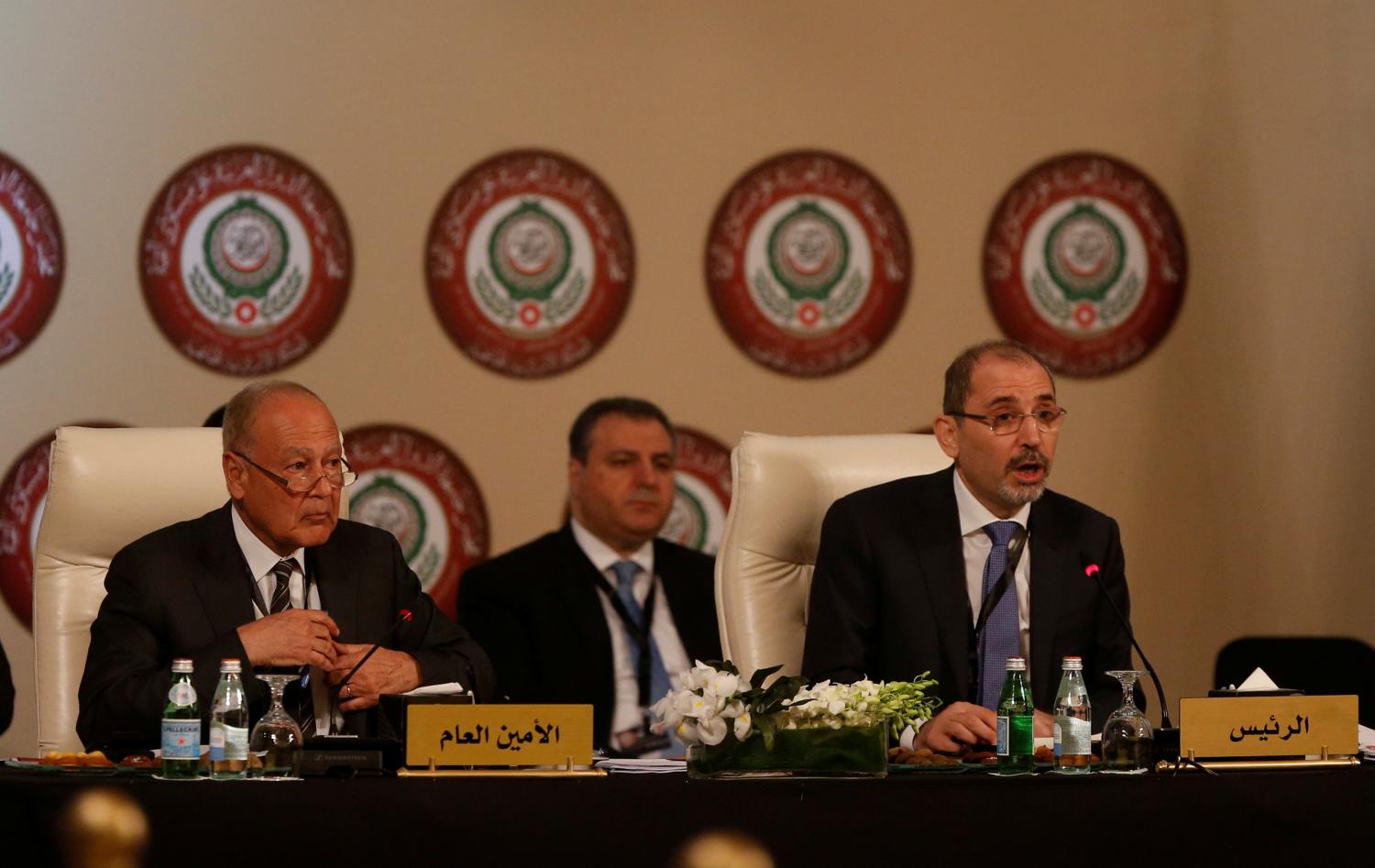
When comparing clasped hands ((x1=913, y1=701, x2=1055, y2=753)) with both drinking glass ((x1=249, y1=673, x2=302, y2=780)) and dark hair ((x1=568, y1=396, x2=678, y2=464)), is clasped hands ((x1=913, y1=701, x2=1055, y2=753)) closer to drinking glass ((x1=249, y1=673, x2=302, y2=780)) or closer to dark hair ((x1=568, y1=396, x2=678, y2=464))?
drinking glass ((x1=249, y1=673, x2=302, y2=780))

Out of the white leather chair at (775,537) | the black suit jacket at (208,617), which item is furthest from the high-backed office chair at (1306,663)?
the black suit jacket at (208,617)

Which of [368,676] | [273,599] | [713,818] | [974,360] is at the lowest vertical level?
[713,818]

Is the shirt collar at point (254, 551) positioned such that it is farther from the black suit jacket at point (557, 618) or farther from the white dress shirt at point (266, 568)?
the black suit jacket at point (557, 618)

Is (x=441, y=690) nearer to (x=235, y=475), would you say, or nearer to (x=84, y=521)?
(x=235, y=475)

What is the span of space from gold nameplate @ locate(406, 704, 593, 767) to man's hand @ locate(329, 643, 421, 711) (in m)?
0.53

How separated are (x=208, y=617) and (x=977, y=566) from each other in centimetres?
140

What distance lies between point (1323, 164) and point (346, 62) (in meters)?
2.73

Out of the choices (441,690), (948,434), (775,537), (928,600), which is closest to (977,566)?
(928,600)

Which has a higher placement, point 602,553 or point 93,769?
point 602,553

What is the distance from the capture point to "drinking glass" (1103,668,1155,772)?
2338mm

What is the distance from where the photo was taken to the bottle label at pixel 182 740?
217cm

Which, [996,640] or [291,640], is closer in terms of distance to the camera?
[291,640]

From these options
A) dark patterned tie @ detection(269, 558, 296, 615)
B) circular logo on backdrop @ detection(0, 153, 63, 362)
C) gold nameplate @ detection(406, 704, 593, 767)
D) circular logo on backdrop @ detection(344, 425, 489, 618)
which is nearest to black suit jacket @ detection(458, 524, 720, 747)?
circular logo on backdrop @ detection(344, 425, 489, 618)

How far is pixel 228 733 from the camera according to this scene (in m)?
2.19
